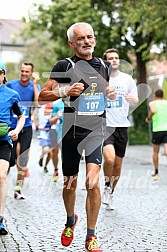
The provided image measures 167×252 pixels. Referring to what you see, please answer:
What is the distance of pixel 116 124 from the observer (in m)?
8.15

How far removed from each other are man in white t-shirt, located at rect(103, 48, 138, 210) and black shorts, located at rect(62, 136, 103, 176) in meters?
2.49

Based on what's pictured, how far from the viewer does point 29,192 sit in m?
9.91

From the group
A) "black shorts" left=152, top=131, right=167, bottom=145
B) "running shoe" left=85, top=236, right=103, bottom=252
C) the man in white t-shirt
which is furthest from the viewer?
"black shorts" left=152, top=131, right=167, bottom=145

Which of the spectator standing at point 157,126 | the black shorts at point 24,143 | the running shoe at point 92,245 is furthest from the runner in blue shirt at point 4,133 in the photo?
the spectator standing at point 157,126

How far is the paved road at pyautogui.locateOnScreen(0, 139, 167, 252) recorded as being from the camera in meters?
5.57

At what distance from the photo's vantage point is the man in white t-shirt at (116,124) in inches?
314

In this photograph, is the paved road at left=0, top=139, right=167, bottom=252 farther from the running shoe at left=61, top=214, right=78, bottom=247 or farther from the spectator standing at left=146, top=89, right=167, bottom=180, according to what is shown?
the spectator standing at left=146, top=89, right=167, bottom=180

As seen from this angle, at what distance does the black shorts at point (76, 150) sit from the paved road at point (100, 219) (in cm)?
75

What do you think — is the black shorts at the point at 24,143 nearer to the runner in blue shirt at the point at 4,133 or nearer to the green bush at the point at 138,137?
the runner in blue shirt at the point at 4,133

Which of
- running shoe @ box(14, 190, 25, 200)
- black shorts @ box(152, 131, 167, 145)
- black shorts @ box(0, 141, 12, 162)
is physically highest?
black shorts @ box(152, 131, 167, 145)

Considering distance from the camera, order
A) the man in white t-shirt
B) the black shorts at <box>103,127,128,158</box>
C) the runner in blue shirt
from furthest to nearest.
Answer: the black shorts at <box>103,127,128,158</box> < the man in white t-shirt < the runner in blue shirt

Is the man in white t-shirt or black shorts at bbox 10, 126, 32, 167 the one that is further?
black shorts at bbox 10, 126, 32, 167

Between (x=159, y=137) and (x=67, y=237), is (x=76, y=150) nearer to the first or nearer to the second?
(x=67, y=237)

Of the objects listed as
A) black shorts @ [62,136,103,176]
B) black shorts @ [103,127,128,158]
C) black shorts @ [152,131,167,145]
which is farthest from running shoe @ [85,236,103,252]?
black shorts @ [152,131,167,145]
